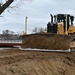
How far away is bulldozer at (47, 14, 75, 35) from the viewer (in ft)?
71.6

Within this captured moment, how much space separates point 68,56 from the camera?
16.3 meters

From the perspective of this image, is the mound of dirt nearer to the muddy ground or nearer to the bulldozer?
the muddy ground

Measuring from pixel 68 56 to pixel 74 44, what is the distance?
7.74 ft

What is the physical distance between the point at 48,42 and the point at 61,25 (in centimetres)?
408

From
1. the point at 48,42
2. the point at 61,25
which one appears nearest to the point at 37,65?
the point at 48,42

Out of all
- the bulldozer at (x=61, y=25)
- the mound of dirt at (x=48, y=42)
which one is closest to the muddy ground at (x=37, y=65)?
the mound of dirt at (x=48, y=42)

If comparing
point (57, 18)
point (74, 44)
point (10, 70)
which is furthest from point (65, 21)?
point (10, 70)

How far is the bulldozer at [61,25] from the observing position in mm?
21828

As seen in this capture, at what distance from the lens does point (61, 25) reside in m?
21.9

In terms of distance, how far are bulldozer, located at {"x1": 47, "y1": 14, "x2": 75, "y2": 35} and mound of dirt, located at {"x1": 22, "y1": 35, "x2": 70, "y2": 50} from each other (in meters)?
3.61

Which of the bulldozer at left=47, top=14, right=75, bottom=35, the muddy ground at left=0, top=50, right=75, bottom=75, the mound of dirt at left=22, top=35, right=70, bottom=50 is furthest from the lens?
the bulldozer at left=47, top=14, right=75, bottom=35

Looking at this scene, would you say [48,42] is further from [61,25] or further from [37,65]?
[37,65]

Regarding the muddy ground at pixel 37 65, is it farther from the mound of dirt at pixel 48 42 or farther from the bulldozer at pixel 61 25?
the bulldozer at pixel 61 25

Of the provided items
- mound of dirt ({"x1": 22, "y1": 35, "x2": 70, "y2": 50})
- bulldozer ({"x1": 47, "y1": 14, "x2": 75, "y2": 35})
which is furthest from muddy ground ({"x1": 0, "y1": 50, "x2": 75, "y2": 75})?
bulldozer ({"x1": 47, "y1": 14, "x2": 75, "y2": 35})
